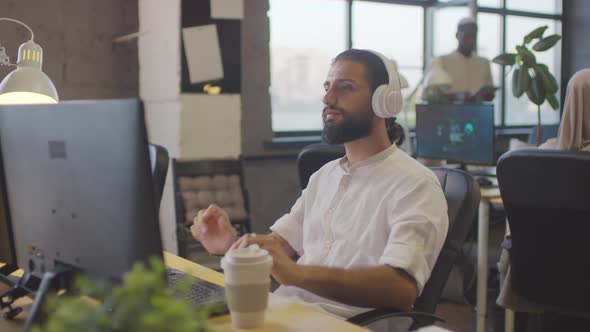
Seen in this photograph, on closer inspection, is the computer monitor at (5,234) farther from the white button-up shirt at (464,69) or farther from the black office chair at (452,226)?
the white button-up shirt at (464,69)

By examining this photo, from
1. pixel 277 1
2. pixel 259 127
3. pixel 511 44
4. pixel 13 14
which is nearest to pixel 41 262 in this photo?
pixel 13 14

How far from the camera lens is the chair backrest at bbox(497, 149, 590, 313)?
2.09 metres

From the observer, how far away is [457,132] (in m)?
3.81

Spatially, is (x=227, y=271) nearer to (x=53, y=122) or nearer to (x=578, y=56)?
(x=53, y=122)

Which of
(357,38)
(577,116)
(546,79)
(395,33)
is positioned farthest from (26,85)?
(395,33)

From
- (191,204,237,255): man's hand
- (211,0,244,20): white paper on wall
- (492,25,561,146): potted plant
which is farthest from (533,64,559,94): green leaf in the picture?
(191,204,237,255): man's hand

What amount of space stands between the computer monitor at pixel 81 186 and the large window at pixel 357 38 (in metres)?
4.20

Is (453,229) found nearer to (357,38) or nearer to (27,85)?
(27,85)

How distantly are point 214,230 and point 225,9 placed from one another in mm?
2829

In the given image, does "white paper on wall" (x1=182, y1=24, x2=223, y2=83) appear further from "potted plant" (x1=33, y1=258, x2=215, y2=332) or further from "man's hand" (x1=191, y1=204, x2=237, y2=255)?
"potted plant" (x1=33, y1=258, x2=215, y2=332)

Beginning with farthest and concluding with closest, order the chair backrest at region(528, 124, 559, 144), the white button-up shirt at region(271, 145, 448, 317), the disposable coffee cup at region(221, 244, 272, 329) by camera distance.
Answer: the chair backrest at region(528, 124, 559, 144) → the white button-up shirt at region(271, 145, 448, 317) → the disposable coffee cup at region(221, 244, 272, 329)

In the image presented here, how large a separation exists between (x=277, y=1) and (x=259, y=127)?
3.54 ft

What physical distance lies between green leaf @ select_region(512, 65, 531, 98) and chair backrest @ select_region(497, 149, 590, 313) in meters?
1.72

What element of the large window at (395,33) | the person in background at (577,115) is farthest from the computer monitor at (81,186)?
the large window at (395,33)
